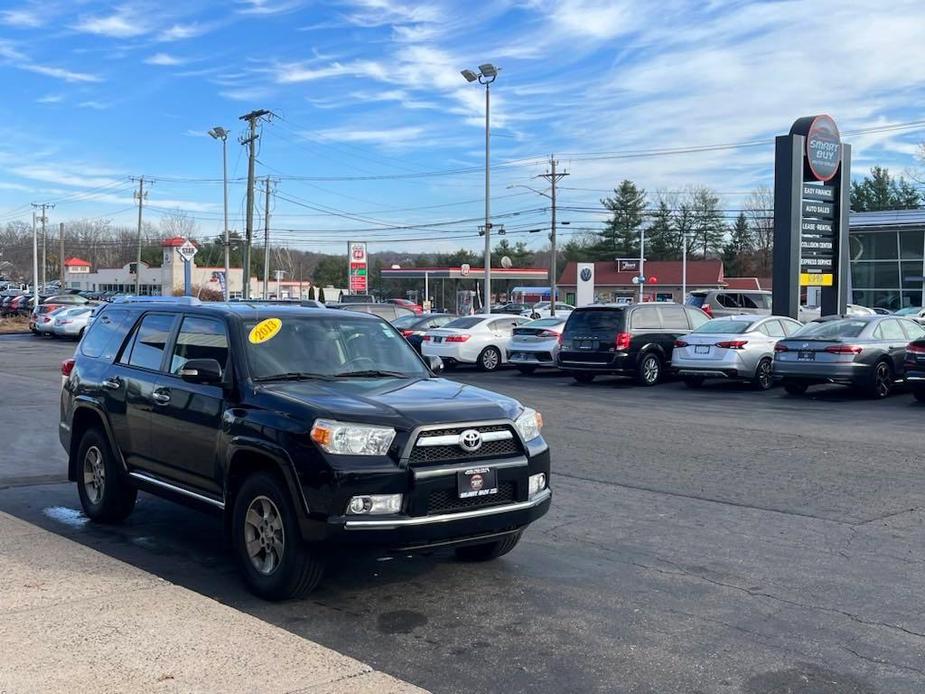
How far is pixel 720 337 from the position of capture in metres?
18.9

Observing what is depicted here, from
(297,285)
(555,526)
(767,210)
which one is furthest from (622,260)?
(555,526)

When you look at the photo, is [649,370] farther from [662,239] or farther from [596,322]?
[662,239]

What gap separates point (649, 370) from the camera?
20.1 metres

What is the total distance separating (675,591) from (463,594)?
1332 millimetres

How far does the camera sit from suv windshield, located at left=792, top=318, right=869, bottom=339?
1744 cm

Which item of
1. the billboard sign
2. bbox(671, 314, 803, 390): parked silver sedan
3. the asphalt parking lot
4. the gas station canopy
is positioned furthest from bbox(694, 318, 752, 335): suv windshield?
the gas station canopy

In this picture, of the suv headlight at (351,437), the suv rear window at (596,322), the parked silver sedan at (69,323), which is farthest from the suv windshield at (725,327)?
the parked silver sedan at (69,323)

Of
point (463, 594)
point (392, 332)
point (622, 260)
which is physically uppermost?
point (622, 260)

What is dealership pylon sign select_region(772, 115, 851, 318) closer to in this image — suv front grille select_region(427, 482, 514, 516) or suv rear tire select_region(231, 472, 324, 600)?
suv front grille select_region(427, 482, 514, 516)

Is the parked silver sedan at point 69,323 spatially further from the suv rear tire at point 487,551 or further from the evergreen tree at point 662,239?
the evergreen tree at point 662,239

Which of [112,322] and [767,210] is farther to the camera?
[767,210]

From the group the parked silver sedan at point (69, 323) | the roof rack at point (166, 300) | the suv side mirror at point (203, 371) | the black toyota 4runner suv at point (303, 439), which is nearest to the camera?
the black toyota 4runner suv at point (303, 439)

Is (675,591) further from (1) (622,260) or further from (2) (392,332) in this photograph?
(1) (622,260)

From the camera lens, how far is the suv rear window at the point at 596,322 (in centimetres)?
2011
